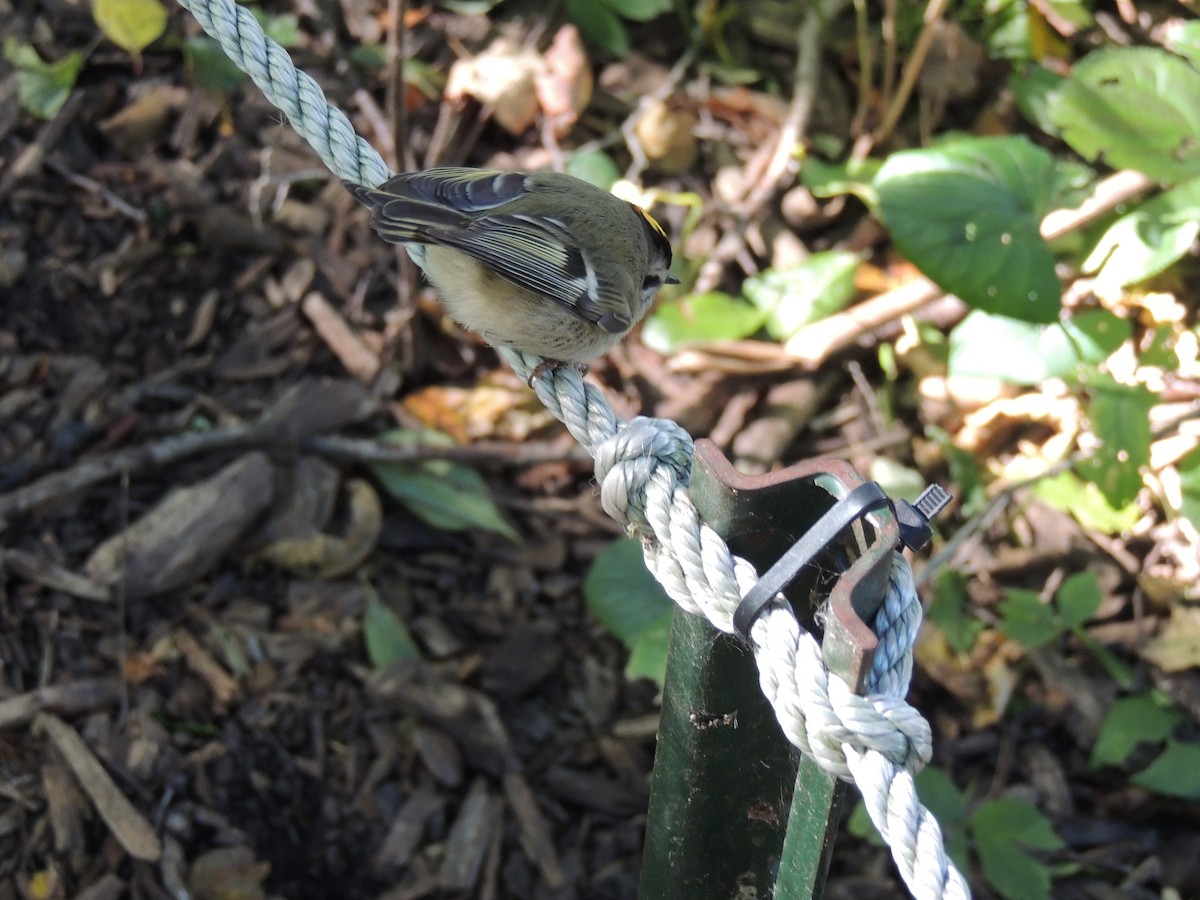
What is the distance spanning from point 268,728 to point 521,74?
9.49 ft

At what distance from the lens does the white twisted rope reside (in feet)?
4.19

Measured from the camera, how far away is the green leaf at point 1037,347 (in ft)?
13.0

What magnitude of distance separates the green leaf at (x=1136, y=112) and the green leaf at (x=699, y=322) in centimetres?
136

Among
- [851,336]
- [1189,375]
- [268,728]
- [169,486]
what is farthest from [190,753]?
[1189,375]

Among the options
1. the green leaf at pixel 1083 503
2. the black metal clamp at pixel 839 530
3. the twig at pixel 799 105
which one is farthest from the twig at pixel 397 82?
the black metal clamp at pixel 839 530

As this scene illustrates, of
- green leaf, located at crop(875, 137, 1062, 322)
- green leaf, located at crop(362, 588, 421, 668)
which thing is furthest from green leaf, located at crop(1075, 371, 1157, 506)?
green leaf, located at crop(362, 588, 421, 668)

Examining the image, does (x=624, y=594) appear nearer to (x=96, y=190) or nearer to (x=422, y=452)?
(x=422, y=452)

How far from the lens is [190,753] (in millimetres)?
3365

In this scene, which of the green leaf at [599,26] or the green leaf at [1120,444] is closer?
the green leaf at [1120,444]

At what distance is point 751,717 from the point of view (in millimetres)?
1744

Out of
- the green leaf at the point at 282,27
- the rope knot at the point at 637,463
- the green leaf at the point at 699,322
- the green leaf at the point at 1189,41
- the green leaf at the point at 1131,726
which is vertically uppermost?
the rope knot at the point at 637,463

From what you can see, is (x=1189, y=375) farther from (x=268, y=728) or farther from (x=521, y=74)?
(x=268, y=728)

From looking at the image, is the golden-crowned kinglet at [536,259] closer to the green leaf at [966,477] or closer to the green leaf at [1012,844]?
the green leaf at [966,477]

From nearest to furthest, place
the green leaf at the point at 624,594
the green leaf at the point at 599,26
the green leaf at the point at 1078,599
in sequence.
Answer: the green leaf at the point at 624,594, the green leaf at the point at 1078,599, the green leaf at the point at 599,26
